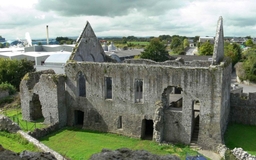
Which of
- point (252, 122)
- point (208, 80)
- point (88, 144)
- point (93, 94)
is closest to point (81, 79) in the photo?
point (93, 94)

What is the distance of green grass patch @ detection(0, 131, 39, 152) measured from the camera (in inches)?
733

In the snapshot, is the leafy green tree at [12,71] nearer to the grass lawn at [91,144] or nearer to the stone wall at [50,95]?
the stone wall at [50,95]

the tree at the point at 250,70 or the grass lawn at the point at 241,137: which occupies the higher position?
the tree at the point at 250,70

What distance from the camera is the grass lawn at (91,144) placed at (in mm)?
19212

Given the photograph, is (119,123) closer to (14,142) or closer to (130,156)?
(14,142)

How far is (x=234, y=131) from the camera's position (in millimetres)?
23375

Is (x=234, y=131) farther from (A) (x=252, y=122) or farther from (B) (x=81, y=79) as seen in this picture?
(B) (x=81, y=79)

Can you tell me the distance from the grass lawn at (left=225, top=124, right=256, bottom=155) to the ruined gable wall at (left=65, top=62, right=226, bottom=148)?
2.11 meters

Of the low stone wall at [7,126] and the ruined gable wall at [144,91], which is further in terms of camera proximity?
the low stone wall at [7,126]

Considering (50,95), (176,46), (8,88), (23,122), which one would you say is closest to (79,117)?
(50,95)

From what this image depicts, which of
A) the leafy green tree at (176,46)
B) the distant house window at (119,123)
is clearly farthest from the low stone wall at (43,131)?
the leafy green tree at (176,46)

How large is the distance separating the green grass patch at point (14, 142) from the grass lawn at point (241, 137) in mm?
14498

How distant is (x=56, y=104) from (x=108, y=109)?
4798 millimetres

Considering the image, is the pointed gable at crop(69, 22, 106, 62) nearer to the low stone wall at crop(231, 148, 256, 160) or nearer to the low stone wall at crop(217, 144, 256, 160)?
the low stone wall at crop(217, 144, 256, 160)
